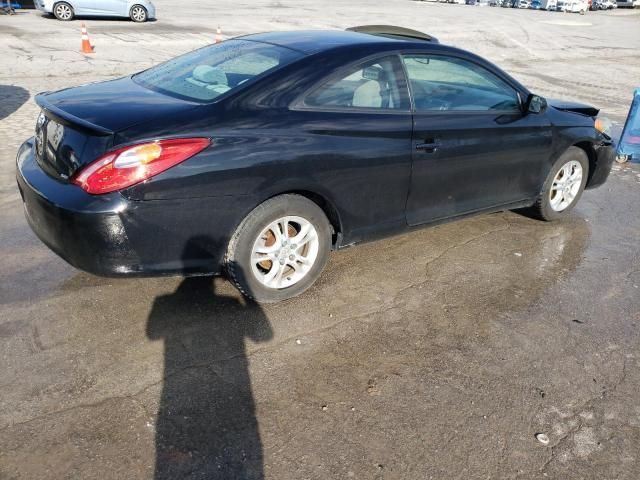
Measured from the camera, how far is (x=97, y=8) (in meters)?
19.7

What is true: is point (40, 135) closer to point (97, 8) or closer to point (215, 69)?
point (215, 69)

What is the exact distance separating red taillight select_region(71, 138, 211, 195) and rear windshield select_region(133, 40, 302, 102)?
0.56 metres

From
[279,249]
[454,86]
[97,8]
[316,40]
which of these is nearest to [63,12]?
[97,8]

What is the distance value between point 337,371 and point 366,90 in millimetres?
1827

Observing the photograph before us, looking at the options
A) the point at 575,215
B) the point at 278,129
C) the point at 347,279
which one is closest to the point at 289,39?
the point at 278,129

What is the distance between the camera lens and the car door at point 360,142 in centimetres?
349

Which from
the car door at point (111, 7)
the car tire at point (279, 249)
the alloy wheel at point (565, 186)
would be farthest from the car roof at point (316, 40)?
the car door at point (111, 7)

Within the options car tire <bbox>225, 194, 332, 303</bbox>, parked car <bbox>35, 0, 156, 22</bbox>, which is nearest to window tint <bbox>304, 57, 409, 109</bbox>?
car tire <bbox>225, 194, 332, 303</bbox>

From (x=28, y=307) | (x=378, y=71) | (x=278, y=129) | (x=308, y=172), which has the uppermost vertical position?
(x=378, y=71)

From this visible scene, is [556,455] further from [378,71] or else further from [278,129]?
[378,71]

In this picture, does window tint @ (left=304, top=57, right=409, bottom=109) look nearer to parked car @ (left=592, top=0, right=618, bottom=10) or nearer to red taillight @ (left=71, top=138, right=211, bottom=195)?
red taillight @ (left=71, top=138, right=211, bottom=195)

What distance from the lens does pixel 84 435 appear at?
100.0 inches

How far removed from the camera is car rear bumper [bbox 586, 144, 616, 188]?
5.40m

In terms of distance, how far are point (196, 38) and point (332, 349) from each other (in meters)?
15.9
